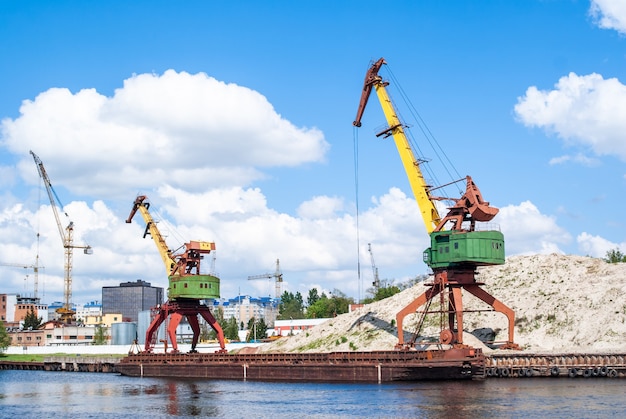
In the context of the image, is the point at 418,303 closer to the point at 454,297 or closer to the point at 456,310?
the point at 454,297

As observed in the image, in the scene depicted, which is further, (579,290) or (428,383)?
(579,290)

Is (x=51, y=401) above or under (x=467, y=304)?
under

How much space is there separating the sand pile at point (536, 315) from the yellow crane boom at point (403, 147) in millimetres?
13974

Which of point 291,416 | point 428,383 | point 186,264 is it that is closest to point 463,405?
point 291,416

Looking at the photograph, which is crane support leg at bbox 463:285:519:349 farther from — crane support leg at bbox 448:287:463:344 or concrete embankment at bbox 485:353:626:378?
concrete embankment at bbox 485:353:626:378

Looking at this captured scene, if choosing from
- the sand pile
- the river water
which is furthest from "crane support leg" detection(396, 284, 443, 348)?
the river water

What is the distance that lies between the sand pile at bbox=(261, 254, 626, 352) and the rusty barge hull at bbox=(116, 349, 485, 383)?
1145 cm

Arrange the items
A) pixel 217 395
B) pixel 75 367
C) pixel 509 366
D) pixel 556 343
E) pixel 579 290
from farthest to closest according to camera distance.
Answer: pixel 75 367 → pixel 579 290 → pixel 556 343 → pixel 509 366 → pixel 217 395

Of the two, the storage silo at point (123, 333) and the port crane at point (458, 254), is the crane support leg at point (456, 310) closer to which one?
the port crane at point (458, 254)

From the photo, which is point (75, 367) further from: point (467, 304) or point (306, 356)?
point (467, 304)

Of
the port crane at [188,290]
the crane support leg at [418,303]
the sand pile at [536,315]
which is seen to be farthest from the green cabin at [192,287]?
the crane support leg at [418,303]

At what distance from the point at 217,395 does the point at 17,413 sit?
15.5m

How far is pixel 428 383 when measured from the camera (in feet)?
203

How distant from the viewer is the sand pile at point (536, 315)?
72.6 m
